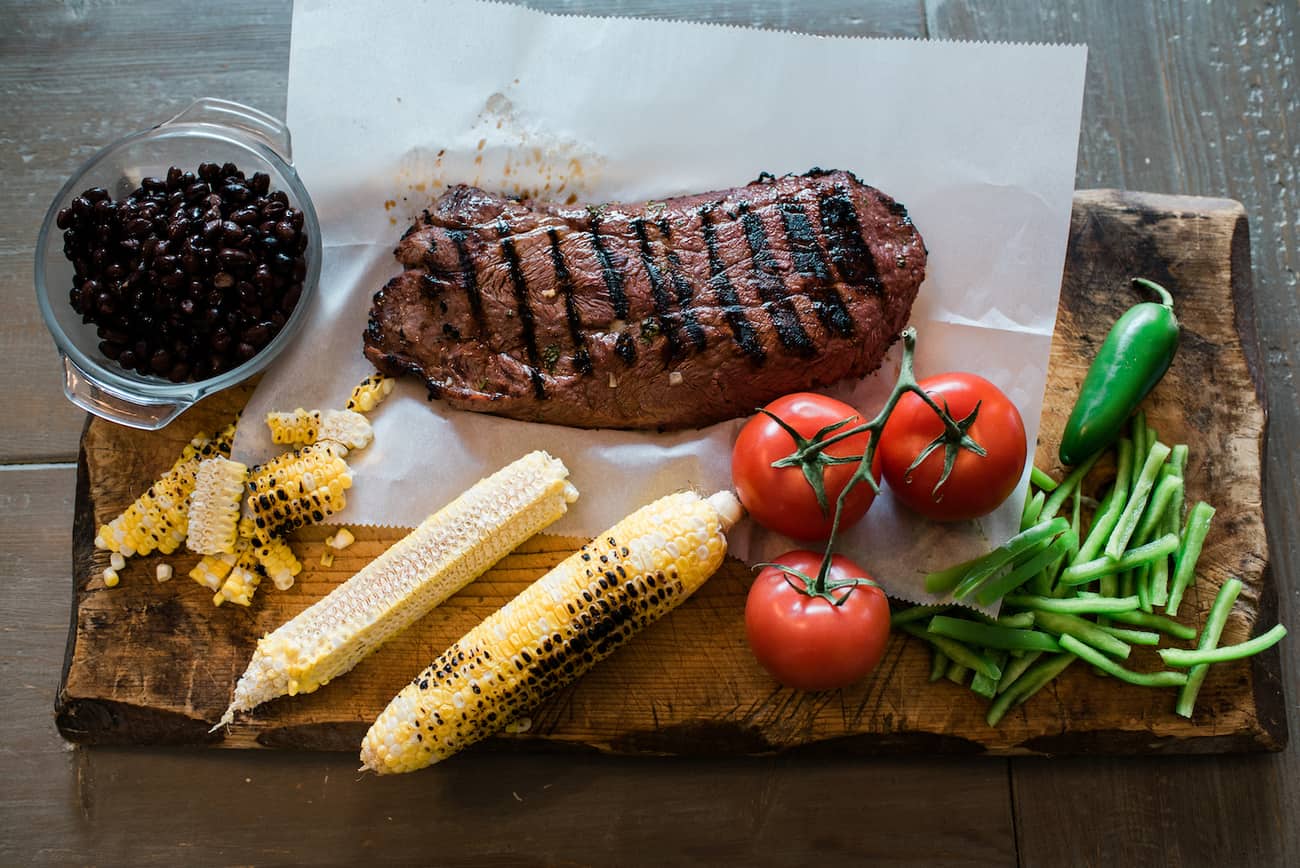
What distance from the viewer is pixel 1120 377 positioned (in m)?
3.71

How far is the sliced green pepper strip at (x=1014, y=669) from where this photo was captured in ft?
12.1

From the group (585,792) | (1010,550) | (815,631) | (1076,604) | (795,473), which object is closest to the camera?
(815,631)

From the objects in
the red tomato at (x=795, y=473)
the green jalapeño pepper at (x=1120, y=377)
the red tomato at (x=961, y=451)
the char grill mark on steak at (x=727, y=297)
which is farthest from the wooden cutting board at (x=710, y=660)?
the char grill mark on steak at (x=727, y=297)

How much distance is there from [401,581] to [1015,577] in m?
2.36

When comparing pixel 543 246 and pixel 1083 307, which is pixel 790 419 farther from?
pixel 1083 307

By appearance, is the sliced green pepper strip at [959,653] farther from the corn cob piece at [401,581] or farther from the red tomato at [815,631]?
the corn cob piece at [401,581]

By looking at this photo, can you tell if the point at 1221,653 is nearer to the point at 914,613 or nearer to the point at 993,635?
the point at 993,635

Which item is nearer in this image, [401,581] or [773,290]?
[401,581]

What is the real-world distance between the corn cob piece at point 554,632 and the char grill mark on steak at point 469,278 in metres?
1.07

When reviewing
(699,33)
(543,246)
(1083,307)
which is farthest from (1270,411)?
(543,246)

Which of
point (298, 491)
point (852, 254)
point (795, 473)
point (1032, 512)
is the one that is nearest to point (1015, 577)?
point (1032, 512)

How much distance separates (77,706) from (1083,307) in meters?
4.55

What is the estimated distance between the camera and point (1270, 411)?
13.6ft

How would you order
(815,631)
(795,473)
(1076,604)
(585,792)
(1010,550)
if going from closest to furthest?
(815,631) < (795,473) < (1010,550) < (1076,604) < (585,792)
